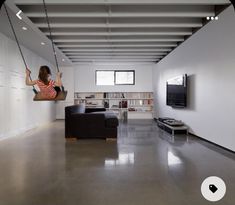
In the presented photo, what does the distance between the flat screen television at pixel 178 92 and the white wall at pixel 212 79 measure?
0.67 ft

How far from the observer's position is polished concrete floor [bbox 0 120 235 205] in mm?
2422

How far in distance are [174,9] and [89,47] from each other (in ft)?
13.0

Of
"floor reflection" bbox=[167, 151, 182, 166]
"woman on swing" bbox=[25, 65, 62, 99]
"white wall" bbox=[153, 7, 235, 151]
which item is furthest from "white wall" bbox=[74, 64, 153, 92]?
"woman on swing" bbox=[25, 65, 62, 99]

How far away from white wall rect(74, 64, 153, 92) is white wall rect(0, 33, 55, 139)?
10.7 feet

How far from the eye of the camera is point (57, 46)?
7.73 meters

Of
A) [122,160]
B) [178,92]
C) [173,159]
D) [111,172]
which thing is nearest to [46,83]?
[111,172]

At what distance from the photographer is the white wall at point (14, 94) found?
579cm

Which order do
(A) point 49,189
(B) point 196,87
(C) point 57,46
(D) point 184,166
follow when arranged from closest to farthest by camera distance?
1. (A) point 49,189
2. (D) point 184,166
3. (B) point 196,87
4. (C) point 57,46

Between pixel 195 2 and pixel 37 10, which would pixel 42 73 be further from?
pixel 195 2

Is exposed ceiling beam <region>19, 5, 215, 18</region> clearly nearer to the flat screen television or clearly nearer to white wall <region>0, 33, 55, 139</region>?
white wall <region>0, 33, 55, 139</region>

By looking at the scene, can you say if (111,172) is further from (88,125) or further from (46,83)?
(88,125)

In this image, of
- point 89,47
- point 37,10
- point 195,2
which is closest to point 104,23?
point 37,10

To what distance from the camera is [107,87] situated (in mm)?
11500

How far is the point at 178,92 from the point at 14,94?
4967 millimetres
